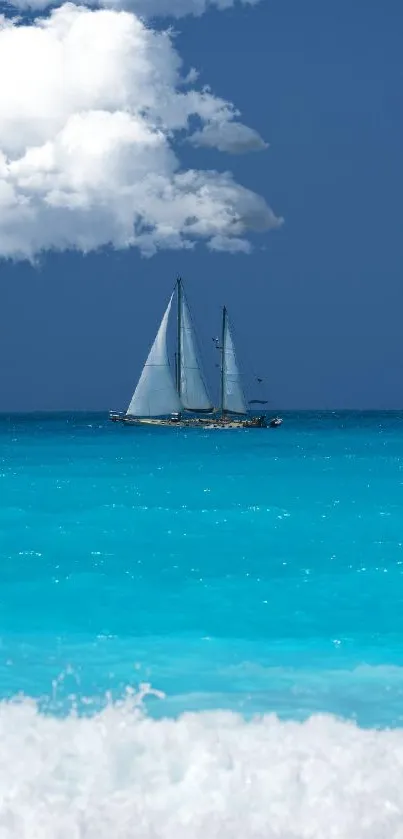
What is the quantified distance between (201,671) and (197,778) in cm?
438

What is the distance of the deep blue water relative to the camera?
36.1 feet

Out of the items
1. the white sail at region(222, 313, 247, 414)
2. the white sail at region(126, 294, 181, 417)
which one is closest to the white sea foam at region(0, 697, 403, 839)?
the white sail at region(126, 294, 181, 417)

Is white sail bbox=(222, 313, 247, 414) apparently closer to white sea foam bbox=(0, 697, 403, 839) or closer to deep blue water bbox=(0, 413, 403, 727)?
deep blue water bbox=(0, 413, 403, 727)

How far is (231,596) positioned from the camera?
1770cm

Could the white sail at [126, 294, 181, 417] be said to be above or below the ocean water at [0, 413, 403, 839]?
above

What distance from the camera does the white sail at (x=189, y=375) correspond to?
298ft

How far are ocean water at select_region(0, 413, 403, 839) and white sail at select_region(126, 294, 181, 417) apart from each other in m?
57.5

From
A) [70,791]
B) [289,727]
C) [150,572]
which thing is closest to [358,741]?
[289,727]

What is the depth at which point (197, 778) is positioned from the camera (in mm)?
7605

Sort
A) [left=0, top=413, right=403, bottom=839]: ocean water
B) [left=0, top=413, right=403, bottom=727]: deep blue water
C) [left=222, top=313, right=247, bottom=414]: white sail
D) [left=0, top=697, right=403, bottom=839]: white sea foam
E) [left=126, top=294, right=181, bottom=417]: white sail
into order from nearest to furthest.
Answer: [left=0, top=697, right=403, bottom=839]: white sea foam → [left=0, top=413, right=403, bottom=839]: ocean water → [left=0, top=413, right=403, bottom=727]: deep blue water → [left=126, top=294, right=181, bottom=417]: white sail → [left=222, top=313, right=247, bottom=414]: white sail

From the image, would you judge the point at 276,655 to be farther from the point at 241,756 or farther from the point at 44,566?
the point at 44,566

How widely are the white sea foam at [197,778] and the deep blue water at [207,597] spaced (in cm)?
67

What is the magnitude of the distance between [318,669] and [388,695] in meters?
1.74

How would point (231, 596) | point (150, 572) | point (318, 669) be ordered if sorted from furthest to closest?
point (150, 572)
point (231, 596)
point (318, 669)
